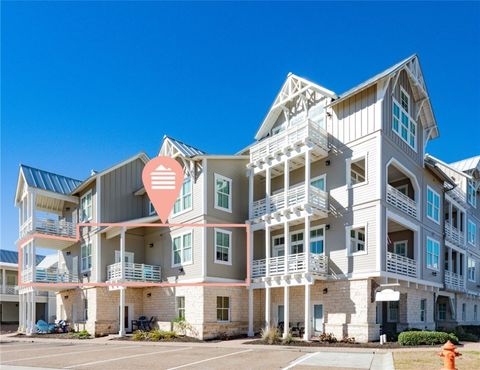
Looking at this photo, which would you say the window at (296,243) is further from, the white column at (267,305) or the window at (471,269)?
the window at (471,269)

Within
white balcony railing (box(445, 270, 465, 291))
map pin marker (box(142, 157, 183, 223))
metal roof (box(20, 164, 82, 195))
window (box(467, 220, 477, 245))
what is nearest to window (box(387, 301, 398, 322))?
white balcony railing (box(445, 270, 465, 291))

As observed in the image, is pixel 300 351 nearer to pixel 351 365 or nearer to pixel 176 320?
pixel 351 365

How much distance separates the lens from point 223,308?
24312 millimetres

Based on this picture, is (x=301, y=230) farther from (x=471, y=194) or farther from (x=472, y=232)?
(x=472, y=232)

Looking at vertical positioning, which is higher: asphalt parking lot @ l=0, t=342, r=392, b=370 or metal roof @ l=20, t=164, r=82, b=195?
metal roof @ l=20, t=164, r=82, b=195

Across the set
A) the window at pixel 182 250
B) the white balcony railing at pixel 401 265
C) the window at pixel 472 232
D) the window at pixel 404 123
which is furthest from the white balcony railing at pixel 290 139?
the window at pixel 472 232

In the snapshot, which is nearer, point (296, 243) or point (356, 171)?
point (356, 171)

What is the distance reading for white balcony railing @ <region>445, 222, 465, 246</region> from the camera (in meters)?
29.3

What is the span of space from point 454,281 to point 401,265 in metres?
9.89

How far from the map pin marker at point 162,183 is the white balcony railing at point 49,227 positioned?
83.9 feet

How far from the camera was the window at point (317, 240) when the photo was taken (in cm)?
2309

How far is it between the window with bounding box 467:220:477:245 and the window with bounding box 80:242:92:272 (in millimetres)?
28524

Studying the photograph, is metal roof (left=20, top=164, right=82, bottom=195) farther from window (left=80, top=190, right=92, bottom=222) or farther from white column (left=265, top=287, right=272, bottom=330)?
white column (left=265, top=287, right=272, bottom=330)

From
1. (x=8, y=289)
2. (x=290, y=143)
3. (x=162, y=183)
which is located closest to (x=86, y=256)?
(x=290, y=143)
